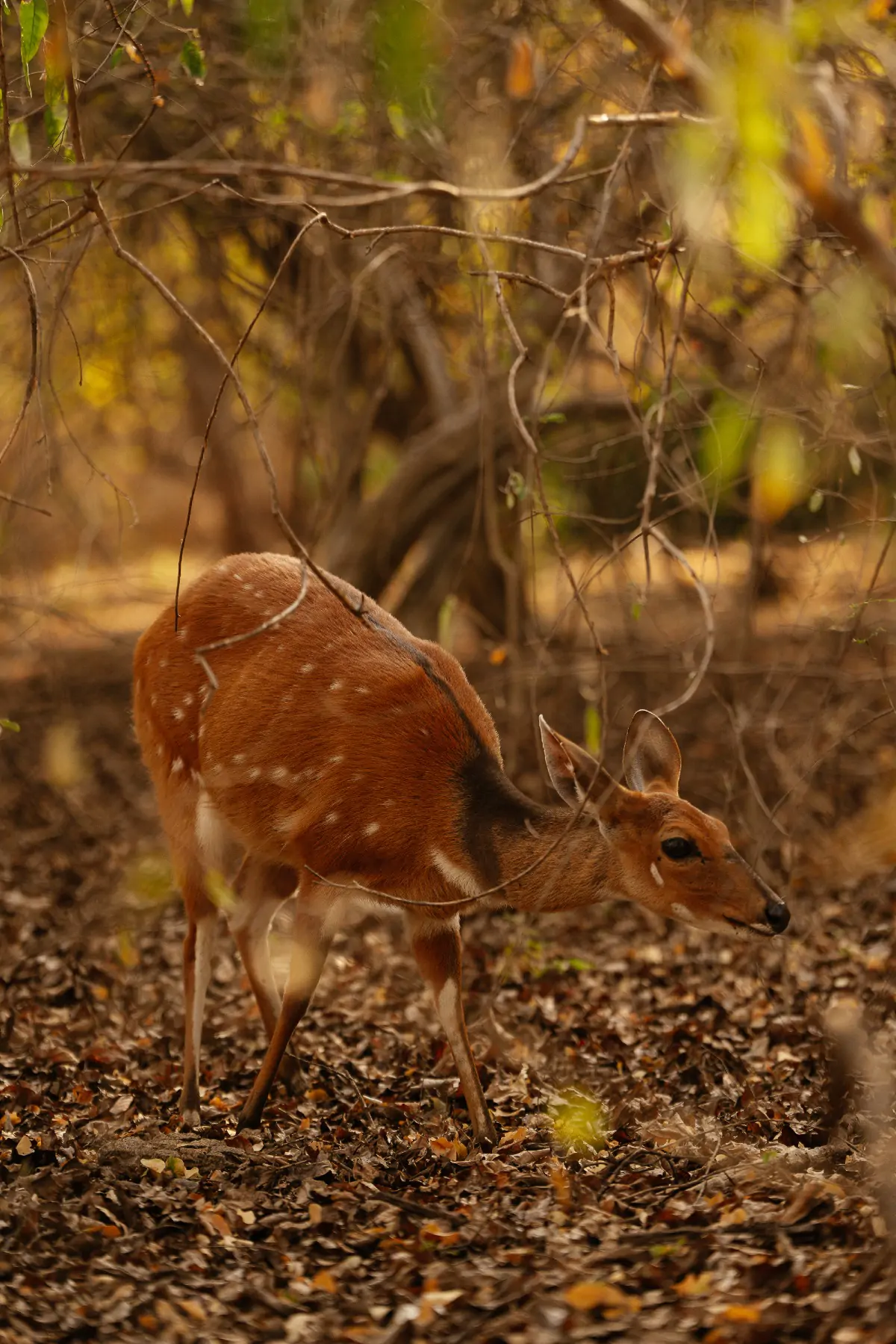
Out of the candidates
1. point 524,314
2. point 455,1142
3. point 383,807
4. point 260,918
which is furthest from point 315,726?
point 524,314

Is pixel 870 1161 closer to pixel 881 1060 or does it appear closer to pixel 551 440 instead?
pixel 881 1060

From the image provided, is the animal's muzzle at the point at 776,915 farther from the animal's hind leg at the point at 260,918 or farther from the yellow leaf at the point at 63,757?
the yellow leaf at the point at 63,757

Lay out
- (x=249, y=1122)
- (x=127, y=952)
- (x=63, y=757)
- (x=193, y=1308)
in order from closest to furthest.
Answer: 1. (x=193, y=1308)
2. (x=249, y=1122)
3. (x=127, y=952)
4. (x=63, y=757)

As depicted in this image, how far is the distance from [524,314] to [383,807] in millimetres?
4505

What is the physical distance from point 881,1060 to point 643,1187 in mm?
875

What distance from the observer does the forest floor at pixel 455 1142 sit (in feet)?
12.3

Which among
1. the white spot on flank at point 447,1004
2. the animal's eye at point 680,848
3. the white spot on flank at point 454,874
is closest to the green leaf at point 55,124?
the white spot on flank at point 454,874

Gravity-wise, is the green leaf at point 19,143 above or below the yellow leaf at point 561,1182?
above

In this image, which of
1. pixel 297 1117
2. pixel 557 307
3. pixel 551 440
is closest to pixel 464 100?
pixel 557 307

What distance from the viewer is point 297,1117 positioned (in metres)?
5.32

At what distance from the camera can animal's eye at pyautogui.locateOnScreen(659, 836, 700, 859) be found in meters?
4.88

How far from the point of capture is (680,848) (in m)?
4.88

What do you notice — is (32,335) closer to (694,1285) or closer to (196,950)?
(196,950)

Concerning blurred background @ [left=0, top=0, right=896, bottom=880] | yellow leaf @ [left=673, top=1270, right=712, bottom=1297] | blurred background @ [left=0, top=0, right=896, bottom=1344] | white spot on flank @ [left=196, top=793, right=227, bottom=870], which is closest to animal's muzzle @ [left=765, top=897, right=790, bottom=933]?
blurred background @ [left=0, top=0, right=896, bottom=1344]
